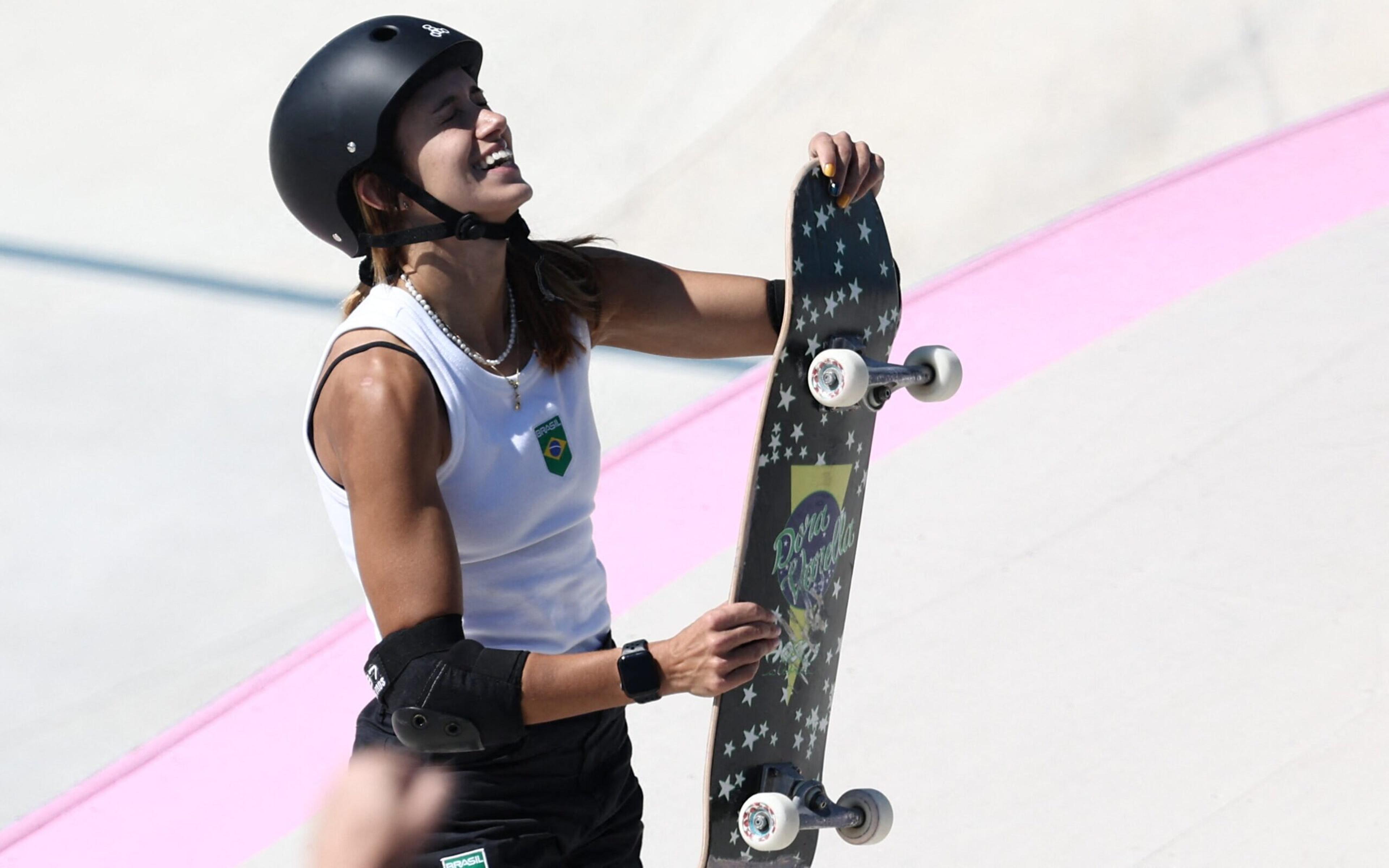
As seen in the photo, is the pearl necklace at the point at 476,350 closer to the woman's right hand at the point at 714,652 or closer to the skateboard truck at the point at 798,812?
the woman's right hand at the point at 714,652

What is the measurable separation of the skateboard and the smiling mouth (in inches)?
16.7

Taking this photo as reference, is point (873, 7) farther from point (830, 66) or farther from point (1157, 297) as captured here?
point (1157, 297)

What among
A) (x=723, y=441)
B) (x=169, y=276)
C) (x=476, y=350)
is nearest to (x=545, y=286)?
(x=476, y=350)

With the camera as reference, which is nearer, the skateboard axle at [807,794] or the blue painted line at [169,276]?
the skateboard axle at [807,794]

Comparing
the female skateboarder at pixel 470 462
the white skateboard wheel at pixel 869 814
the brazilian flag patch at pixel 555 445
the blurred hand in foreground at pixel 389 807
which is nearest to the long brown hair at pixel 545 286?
the female skateboarder at pixel 470 462

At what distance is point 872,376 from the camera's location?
225 centimetres

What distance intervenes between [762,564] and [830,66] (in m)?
5.31

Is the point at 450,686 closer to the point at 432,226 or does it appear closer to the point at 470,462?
the point at 470,462

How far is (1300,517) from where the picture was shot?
406cm

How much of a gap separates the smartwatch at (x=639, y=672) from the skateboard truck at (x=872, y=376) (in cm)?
52

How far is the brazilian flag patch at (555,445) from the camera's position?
2062 mm

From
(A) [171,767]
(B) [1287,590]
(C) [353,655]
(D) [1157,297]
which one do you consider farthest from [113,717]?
(D) [1157,297]

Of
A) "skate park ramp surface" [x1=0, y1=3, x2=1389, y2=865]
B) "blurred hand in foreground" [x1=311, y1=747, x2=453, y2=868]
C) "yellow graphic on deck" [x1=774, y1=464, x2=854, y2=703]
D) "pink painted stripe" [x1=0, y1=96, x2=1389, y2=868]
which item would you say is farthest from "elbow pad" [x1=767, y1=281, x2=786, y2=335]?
"pink painted stripe" [x1=0, y1=96, x2=1389, y2=868]

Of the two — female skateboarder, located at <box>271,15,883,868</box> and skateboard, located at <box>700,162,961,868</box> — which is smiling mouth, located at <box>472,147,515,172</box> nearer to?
female skateboarder, located at <box>271,15,883,868</box>
